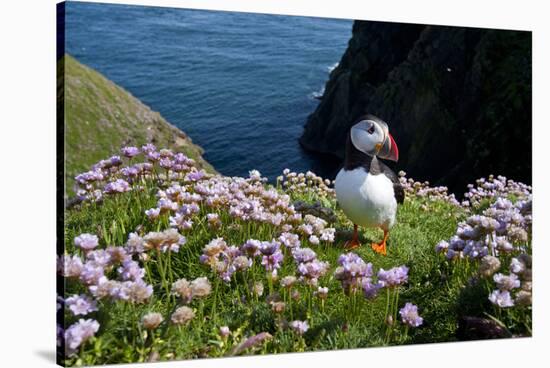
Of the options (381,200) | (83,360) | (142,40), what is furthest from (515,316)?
(142,40)

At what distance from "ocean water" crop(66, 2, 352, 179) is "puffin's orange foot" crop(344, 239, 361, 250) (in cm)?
78

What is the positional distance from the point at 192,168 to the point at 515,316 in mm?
3119

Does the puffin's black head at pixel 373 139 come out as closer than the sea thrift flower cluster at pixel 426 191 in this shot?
Yes

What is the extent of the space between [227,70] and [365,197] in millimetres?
1744

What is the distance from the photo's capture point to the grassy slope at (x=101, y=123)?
205 inches

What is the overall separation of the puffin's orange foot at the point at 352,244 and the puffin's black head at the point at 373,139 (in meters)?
0.86

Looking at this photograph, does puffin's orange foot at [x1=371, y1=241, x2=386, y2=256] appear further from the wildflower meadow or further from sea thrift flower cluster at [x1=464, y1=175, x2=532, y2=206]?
sea thrift flower cluster at [x1=464, y1=175, x2=532, y2=206]

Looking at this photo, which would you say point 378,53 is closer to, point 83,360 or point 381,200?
point 381,200

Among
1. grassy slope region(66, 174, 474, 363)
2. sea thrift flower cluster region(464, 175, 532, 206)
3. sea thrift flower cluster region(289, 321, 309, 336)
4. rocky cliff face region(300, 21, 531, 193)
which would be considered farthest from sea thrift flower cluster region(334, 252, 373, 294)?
sea thrift flower cluster region(464, 175, 532, 206)

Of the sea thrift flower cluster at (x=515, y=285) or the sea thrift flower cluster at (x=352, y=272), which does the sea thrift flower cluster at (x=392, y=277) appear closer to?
the sea thrift flower cluster at (x=352, y=272)

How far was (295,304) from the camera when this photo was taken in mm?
5285

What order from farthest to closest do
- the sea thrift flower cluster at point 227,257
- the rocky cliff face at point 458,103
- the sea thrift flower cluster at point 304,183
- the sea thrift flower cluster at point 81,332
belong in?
the rocky cliff face at point 458,103 < the sea thrift flower cluster at point 304,183 < the sea thrift flower cluster at point 227,257 < the sea thrift flower cluster at point 81,332

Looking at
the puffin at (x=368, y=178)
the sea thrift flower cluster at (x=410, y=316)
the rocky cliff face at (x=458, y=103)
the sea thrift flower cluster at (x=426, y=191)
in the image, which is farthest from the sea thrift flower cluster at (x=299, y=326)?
the sea thrift flower cluster at (x=426, y=191)

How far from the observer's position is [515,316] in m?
5.78
